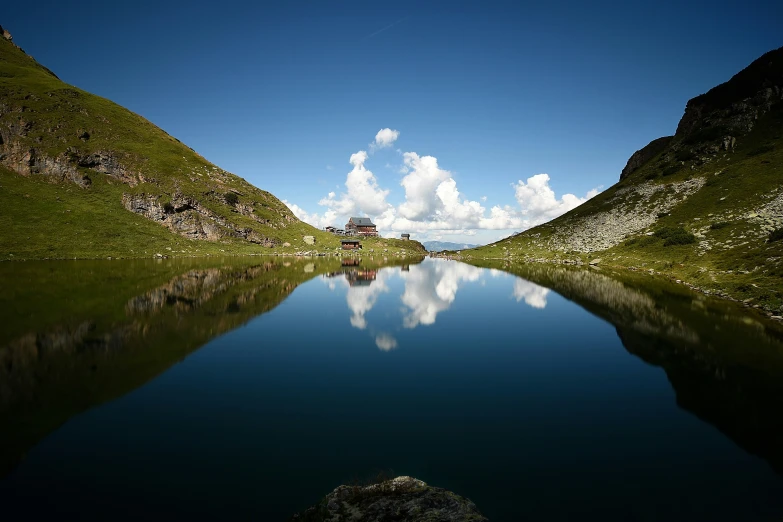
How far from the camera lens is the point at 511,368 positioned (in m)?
→ 21.2

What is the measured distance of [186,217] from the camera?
139 metres

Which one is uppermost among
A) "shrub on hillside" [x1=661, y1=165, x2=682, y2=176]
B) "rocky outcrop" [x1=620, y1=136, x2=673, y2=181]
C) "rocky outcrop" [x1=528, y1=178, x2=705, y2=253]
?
"rocky outcrop" [x1=620, y1=136, x2=673, y2=181]

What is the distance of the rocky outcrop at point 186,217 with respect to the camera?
133250 mm

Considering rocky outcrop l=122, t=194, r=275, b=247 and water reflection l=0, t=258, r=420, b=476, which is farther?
rocky outcrop l=122, t=194, r=275, b=247

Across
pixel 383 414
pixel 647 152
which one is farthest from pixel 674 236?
pixel 647 152

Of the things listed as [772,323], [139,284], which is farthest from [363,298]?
[772,323]

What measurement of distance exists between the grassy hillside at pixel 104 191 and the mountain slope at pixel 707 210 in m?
113

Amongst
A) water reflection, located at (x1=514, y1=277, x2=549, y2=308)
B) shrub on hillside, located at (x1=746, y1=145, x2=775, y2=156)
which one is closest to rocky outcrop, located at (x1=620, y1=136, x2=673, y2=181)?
shrub on hillside, located at (x1=746, y1=145, x2=775, y2=156)

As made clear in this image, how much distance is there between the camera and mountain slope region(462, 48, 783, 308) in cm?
5534

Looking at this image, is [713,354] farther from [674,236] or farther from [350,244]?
[350,244]

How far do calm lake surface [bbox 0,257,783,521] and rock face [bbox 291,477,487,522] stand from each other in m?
1.05

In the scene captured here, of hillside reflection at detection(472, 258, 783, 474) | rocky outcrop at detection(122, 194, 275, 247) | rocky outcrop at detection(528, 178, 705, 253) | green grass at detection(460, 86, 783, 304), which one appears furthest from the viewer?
rocky outcrop at detection(122, 194, 275, 247)

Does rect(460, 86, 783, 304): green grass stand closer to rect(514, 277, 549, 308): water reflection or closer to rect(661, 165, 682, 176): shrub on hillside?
rect(661, 165, 682, 176): shrub on hillside

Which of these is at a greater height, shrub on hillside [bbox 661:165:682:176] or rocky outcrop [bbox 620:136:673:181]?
rocky outcrop [bbox 620:136:673:181]
